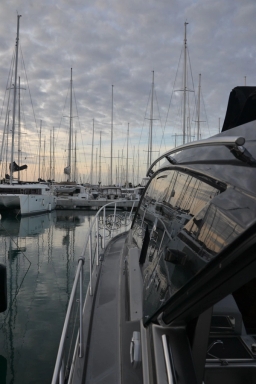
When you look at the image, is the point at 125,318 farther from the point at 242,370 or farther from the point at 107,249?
the point at 107,249

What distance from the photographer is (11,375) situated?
4621 mm

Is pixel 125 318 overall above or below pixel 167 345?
below

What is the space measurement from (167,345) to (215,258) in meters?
0.68

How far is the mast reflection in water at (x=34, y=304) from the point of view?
487cm

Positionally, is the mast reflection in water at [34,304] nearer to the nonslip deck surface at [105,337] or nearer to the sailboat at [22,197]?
the nonslip deck surface at [105,337]

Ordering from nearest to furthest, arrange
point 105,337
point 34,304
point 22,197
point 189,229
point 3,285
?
point 189,229, point 3,285, point 105,337, point 34,304, point 22,197

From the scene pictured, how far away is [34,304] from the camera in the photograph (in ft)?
24.1

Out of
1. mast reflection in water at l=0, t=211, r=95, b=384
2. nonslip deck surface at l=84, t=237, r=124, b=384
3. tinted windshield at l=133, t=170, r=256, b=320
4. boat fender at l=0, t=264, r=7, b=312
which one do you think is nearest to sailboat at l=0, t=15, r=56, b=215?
mast reflection in water at l=0, t=211, r=95, b=384

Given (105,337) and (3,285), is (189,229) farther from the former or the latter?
(105,337)

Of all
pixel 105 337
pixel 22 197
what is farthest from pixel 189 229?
pixel 22 197

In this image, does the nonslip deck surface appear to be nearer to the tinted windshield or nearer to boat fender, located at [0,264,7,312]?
the tinted windshield

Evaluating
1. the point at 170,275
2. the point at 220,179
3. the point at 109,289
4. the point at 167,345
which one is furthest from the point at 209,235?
the point at 109,289

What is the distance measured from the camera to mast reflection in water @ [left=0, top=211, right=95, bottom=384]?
16.0ft

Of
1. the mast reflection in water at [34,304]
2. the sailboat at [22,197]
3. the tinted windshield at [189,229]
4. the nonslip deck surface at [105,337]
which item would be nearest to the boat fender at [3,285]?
the nonslip deck surface at [105,337]
